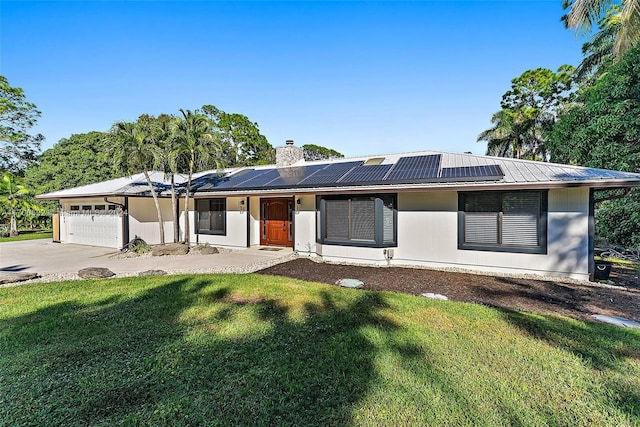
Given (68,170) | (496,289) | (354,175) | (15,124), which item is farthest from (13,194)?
(15,124)

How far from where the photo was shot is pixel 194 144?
1107 centimetres

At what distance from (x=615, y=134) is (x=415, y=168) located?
28.6ft

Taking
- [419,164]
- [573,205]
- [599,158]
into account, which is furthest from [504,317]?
[599,158]

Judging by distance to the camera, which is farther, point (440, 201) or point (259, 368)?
point (440, 201)

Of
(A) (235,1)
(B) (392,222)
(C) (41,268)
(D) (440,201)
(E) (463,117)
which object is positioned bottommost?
(C) (41,268)

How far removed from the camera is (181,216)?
1398 cm

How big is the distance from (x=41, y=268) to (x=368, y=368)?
1090 cm

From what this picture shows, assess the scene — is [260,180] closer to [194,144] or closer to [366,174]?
[194,144]

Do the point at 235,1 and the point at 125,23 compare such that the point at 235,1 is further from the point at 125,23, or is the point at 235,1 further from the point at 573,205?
the point at 573,205

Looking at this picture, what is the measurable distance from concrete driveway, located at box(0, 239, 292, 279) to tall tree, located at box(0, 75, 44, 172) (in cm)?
1456

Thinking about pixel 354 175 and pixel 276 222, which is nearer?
pixel 354 175

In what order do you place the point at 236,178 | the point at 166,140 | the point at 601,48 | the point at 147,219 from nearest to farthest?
the point at 166,140 < the point at 147,219 < the point at 236,178 < the point at 601,48

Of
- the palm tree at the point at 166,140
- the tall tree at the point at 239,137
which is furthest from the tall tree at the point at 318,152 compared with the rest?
the palm tree at the point at 166,140

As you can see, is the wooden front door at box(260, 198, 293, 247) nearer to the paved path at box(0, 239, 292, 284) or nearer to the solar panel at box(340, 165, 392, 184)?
the paved path at box(0, 239, 292, 284)
